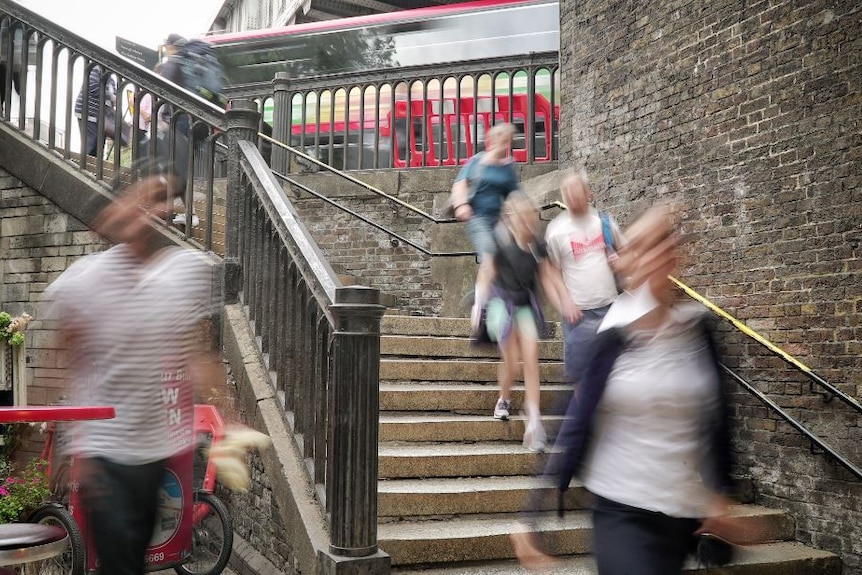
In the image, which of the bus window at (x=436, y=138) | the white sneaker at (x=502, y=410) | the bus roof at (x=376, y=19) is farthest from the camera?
the bus roof at (x=376, y=19)

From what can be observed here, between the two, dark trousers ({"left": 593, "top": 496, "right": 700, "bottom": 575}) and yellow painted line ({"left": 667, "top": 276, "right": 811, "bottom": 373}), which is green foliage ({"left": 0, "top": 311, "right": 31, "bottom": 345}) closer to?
yellow painted line ({"left": 667, "top": 276, "right": 811, "bottom": 373})

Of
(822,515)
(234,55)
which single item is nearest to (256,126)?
(822,515)

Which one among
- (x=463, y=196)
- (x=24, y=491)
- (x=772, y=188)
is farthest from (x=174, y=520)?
(x=772, y=188)

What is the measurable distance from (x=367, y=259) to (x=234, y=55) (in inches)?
248

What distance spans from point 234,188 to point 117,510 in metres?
3.26

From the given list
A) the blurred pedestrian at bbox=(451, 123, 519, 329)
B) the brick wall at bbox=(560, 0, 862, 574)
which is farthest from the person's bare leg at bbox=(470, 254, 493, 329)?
the brick wall at bbox=(560, 0, 862, 574)

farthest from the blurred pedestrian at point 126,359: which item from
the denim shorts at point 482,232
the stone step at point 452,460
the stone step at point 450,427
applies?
the denim shorts at point 482,232

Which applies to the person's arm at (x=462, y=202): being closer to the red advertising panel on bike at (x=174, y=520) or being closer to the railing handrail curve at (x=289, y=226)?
the railing handrail curve at (x=289, y=226)

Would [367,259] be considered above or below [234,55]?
below

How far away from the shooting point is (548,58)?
900 centimetres

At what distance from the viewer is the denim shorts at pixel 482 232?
199 inches

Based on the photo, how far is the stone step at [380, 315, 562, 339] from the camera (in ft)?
19.9

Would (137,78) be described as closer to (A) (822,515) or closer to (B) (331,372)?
(B) (331,372)

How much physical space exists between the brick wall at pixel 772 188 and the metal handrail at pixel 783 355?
75 mm
